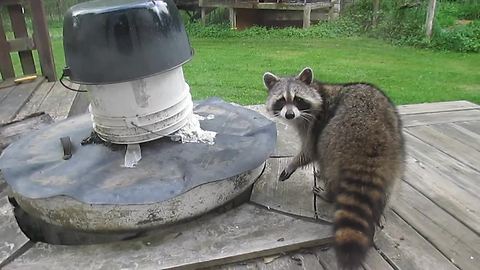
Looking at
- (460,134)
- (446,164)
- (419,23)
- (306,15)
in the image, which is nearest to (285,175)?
(446,164)

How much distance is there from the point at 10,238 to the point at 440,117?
286cm

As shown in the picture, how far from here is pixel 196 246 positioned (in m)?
1.72

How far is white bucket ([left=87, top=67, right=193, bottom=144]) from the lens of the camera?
72.5 inches

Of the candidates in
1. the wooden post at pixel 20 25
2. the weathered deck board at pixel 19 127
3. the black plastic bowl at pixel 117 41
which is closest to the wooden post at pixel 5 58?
the wooden post at pixel 20 25

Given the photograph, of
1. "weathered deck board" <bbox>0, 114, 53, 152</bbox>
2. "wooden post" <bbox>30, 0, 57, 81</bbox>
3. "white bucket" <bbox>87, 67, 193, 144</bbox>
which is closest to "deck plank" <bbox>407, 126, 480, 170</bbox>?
"white bucket" <bbox>87, 67, 193, 144</bbox>

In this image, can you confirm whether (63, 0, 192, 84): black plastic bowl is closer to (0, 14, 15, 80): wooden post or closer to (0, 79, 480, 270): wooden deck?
(0, 79, 480, 270): wooden deck

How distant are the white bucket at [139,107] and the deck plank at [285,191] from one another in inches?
21.2

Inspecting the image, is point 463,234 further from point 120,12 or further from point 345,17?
point 345,17

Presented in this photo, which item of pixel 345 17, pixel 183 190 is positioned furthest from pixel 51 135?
pixel 345 17

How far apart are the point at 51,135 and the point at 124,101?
2.34 feet

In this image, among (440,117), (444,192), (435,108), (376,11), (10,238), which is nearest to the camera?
(10,238)

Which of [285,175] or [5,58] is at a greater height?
[5,58]

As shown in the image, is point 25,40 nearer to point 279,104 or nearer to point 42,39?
point 42,39

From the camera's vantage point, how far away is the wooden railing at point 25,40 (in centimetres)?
414
